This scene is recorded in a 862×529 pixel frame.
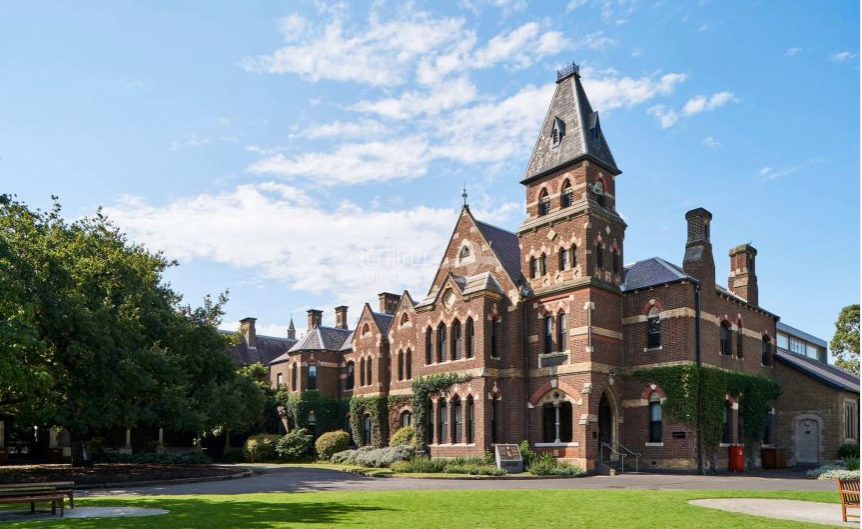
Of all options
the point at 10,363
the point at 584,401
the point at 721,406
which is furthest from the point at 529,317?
the point at 10,363

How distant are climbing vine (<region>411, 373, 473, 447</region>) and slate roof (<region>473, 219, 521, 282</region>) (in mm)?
6386

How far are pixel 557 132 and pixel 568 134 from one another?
75cm

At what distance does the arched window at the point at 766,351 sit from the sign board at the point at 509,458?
15.4 m

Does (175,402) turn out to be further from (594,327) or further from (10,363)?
(594,327)

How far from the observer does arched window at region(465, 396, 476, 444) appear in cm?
3684

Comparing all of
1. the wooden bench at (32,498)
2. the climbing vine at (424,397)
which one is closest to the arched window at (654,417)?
the climbing vine at (424,397)

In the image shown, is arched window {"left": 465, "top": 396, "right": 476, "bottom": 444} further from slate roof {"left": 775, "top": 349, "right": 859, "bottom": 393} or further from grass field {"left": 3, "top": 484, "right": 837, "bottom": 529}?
slate roof {"left": 775, "top": 349, "right": 859, "bottom": 393}

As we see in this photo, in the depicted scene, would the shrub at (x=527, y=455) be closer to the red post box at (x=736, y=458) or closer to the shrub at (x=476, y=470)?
the shrub at (x=476, y=470)

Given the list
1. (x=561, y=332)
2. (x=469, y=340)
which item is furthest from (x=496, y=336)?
(x=561, y=332)

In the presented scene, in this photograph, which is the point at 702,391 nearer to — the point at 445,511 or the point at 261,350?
the point at 445,511

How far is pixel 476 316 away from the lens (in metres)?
37.3

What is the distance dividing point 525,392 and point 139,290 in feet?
60.9

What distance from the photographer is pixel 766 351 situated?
40.6m

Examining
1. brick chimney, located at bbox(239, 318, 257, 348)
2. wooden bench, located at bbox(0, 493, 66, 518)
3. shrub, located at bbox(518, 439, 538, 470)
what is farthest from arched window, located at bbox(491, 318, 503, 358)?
brick chimney, located at bbox(239, 318, 257, 348)
